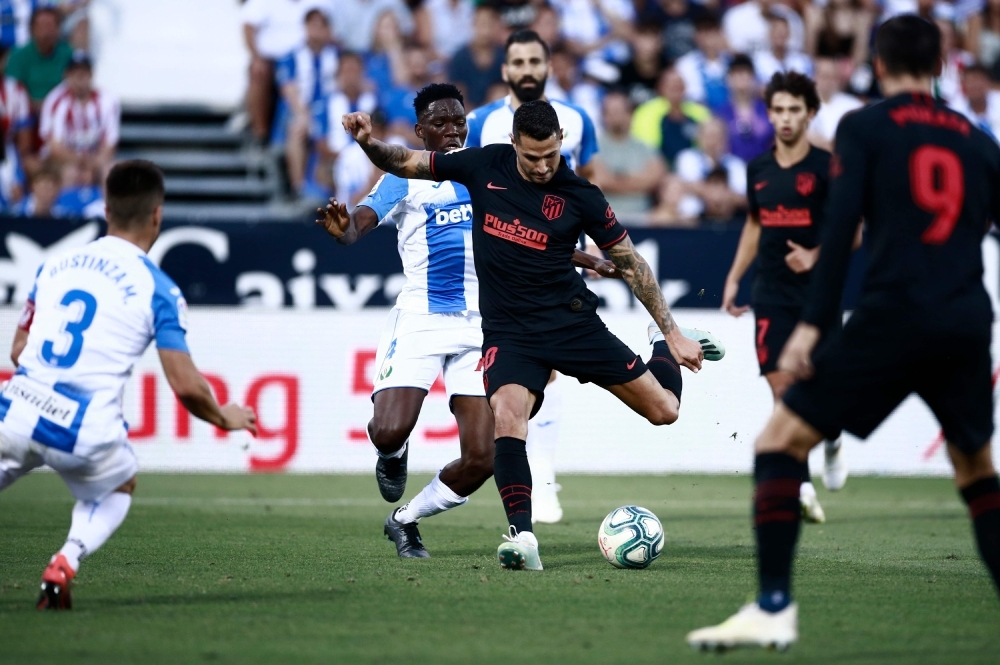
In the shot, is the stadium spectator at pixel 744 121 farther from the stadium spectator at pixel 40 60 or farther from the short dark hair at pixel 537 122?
the short dark hair at pixel 537 122

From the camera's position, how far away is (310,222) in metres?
12.8

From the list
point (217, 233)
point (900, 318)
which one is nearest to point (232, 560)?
point (900, 318)

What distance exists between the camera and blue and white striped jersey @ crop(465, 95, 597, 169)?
9.01 metres

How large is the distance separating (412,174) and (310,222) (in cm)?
653

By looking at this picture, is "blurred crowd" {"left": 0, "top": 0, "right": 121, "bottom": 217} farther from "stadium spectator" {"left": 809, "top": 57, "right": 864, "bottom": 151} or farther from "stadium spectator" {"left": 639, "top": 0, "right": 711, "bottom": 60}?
"stadium spectator" {"left": 809, "top": 57, "right": 864, "bottom": 151}

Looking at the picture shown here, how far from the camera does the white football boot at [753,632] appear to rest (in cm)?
434

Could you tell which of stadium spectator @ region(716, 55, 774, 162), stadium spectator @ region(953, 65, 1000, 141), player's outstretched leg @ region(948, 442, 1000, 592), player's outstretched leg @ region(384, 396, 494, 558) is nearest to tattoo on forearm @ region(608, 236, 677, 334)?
player's outstretched leg @ region(384, 396, 494, 558)

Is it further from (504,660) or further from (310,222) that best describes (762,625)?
(310,222)

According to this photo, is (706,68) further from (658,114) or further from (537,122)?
(537,122)

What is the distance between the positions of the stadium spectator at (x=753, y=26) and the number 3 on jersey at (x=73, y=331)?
1366cm

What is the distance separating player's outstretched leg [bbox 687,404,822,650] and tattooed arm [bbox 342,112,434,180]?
2.54 metres

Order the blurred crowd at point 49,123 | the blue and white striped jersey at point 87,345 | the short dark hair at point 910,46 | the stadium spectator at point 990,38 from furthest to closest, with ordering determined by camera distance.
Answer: the stadium spectator at point 990,38 < the blurred crowd at point 49,123 < the blue and white striped jersey at point 87,345 < the short dark hair at point 910,46

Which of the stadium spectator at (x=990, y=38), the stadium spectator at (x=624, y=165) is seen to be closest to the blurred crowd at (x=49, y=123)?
the stadium spectator at (x=624, y=165)

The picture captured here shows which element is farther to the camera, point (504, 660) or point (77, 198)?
point (77, 198)
